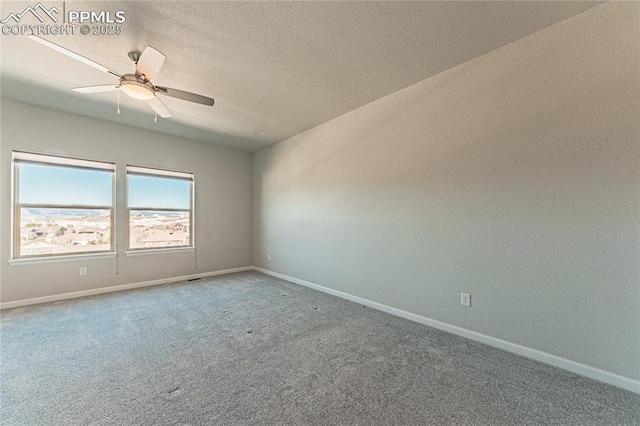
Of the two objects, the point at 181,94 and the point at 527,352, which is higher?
the point at 181,94

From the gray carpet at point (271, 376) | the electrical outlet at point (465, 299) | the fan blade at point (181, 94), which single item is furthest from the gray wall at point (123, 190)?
the electrical outlet at point (465, 299)

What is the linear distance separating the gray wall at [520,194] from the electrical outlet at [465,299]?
0.05 m

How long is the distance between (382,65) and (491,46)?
0.95 meters

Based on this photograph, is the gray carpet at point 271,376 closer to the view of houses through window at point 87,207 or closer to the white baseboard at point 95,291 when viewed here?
the white baseboard at point 95,291

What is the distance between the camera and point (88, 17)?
1.90 metres

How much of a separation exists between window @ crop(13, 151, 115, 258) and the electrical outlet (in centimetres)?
503

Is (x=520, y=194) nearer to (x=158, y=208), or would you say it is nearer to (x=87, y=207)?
(x=158, y=208)

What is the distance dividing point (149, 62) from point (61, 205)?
3.02m

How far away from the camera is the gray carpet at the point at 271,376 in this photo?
4.87ft

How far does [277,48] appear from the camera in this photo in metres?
2.22

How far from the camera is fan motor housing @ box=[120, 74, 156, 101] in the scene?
2205mm

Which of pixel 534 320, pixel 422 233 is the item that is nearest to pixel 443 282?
pixel 422 233

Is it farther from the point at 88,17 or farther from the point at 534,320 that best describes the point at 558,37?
the point at 88,17

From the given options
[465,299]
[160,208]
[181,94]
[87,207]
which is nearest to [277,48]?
[181,94]
